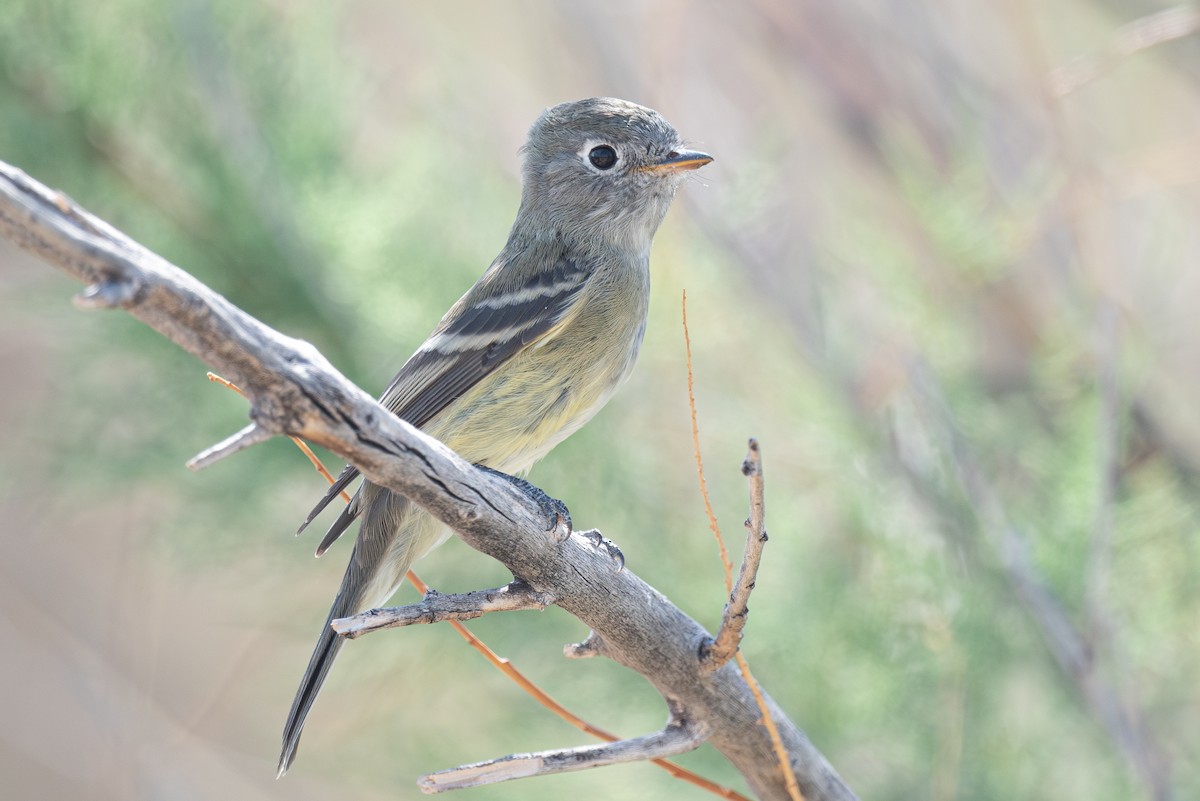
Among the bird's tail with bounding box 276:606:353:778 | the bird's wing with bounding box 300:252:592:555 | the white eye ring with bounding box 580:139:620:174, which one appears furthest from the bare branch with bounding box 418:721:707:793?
the white eye ring with bounding box 580:139:620:174

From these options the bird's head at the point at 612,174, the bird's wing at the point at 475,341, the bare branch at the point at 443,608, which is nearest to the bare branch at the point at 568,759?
the bare branch at the point at 443,608

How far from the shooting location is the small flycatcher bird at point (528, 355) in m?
2.11

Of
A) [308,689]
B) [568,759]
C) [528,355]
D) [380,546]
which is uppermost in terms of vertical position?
[528,355]

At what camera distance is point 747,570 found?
1.42 m

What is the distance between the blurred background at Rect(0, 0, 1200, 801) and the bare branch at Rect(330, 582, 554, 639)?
1.43 meters

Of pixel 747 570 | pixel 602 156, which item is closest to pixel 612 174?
pixel 602 156

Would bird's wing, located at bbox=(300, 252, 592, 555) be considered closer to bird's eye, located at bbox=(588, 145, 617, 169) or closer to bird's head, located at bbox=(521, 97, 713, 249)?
bird's head, located at bbox=(521, 97, 713, 249)

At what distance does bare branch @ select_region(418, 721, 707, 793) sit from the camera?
1.43m

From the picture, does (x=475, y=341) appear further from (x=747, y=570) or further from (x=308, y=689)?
(x=747, y=570)

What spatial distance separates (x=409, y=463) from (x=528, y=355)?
2.89 ft

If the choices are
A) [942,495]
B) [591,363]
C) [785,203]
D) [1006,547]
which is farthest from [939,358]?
[591,363]

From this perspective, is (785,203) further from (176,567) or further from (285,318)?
(176,567)

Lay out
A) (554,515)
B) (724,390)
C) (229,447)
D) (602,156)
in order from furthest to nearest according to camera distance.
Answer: (724,390) → (602,156) → (554,515) → (229,447)

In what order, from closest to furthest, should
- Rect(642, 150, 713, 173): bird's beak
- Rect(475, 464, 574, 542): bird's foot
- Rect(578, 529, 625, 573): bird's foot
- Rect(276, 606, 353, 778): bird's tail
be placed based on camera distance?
Rect(475, 464, 574, 542): bird's foot < Rect(578, 529, 625, 573): bird's foot < Rect(276, 606, 353, 778): bird's tail < Rect(642, 150, 713, 173): bird's beak
